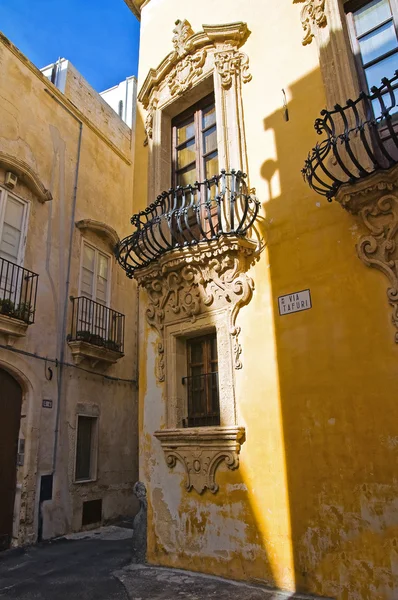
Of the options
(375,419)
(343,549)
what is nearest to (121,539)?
(343,549)

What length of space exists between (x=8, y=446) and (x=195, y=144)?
6.53m

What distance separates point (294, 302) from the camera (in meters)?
5.21

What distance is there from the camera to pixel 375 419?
429cm

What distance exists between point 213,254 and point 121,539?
241 inches

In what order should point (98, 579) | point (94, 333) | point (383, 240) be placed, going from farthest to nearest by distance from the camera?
point (94, 333) < point (98, 579) < point (383, 240)

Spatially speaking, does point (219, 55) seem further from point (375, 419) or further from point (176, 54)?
point (375, 419)

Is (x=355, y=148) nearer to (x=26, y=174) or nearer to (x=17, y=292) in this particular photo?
(x=17, y=292)

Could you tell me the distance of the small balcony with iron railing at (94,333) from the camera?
33.7ft

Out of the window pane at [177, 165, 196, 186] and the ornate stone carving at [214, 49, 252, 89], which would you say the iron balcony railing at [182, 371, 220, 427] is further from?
the ornate stone carving at [214, 49, 252, 89]

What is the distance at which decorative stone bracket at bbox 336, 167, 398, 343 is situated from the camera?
4.44 meters

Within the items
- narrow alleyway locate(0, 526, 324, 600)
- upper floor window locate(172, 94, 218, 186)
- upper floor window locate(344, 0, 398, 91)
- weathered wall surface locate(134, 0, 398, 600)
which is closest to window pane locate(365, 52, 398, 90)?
upper floor window locate(344, 0, 398, 91)

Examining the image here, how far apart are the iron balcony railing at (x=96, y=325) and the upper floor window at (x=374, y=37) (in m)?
7.45

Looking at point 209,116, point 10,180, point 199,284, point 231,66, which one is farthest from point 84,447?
point 231,66

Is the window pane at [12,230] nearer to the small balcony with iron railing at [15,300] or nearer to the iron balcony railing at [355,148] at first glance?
the small balcony with iron railing at [15,300]
